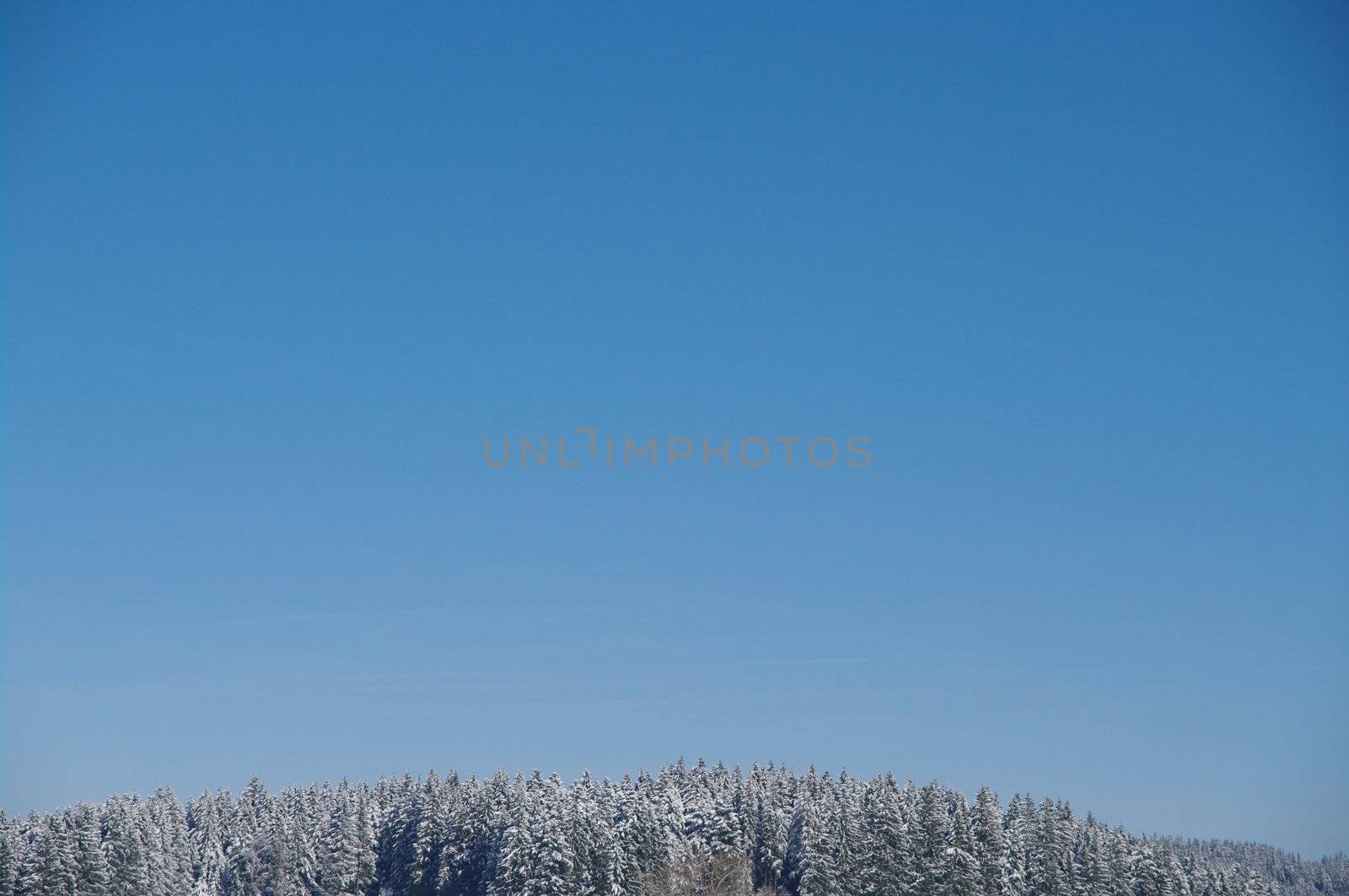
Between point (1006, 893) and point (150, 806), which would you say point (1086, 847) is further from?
point (150, 806)

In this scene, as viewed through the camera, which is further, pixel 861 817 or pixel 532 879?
pixel 861 817

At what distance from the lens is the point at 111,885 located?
114438mm

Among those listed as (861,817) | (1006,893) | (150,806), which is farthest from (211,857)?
(1006,893)

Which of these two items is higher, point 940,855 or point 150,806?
point 150,806

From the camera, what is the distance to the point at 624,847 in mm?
106750

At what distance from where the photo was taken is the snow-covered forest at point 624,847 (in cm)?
10512

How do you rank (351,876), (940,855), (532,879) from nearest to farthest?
1. (532,879)
2. (940,855)
3. (351,876)

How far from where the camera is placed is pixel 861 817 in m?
112

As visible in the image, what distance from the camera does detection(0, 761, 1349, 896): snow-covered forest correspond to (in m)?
105


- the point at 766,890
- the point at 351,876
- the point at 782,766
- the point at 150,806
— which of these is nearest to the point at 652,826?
the point at 766,890

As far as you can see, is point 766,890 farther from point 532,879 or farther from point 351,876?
point 351,876

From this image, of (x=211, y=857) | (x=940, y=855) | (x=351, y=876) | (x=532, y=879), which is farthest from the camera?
(x=211, y=857)

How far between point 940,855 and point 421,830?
4585 cm

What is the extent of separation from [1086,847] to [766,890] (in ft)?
102
